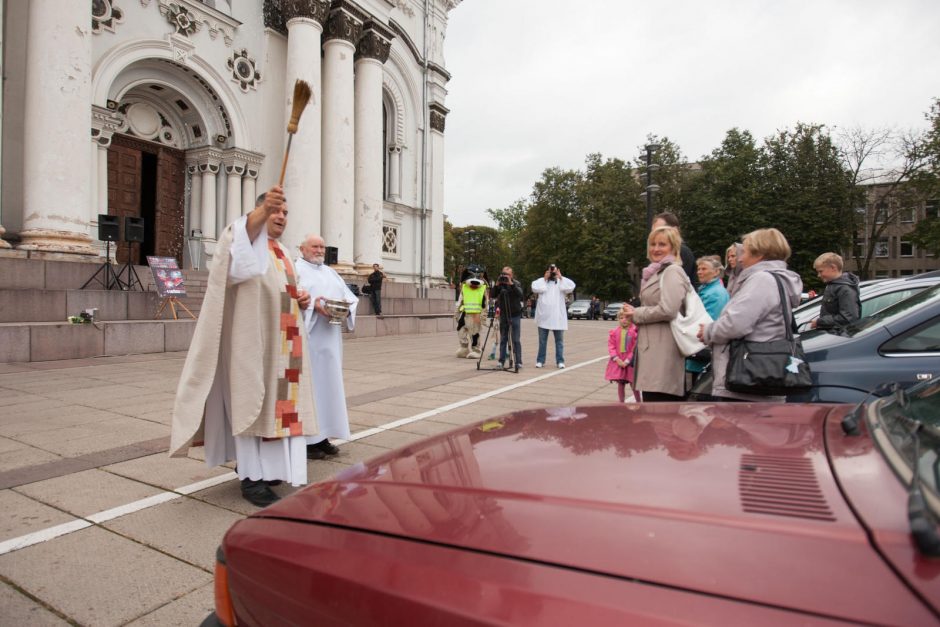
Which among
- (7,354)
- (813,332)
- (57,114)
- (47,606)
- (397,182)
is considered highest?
(397,182)

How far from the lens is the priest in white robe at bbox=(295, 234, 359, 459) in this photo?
14.6ft

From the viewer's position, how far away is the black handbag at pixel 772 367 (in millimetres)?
3328

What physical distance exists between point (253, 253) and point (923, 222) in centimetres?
4236

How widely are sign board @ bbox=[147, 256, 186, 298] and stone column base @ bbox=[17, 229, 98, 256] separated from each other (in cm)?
131

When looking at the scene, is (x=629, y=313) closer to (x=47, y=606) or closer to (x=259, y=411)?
(x=259, y=411)

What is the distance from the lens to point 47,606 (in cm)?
232

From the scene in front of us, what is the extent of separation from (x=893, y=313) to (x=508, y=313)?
6.92 meters

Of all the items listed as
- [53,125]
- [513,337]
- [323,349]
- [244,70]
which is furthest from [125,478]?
[244,70]

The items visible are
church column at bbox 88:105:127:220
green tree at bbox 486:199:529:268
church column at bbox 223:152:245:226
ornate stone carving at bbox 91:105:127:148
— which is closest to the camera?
ornate stone carving at bbox 91:105:127:148

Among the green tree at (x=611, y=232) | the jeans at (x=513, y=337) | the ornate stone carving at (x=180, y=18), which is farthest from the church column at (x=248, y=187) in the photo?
the green tree at (x=611, y=232)

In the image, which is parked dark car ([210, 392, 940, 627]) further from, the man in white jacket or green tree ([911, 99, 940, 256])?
green tree ([911, 99, 940, 256])

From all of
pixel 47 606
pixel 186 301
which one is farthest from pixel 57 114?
pixel 47 606

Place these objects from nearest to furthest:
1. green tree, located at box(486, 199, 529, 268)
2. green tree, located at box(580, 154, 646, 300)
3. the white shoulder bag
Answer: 1. the white shoulder bag
2. green tree, located at box(580, 154, 646, 300)
3. green tree, located at box(486, 199, 529, 268)

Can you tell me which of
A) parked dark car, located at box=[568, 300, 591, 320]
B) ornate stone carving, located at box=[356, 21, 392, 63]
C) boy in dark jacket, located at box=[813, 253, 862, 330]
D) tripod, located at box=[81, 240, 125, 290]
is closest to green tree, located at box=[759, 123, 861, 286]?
parked dark car, located at box=[568, 300, 591, 320]
